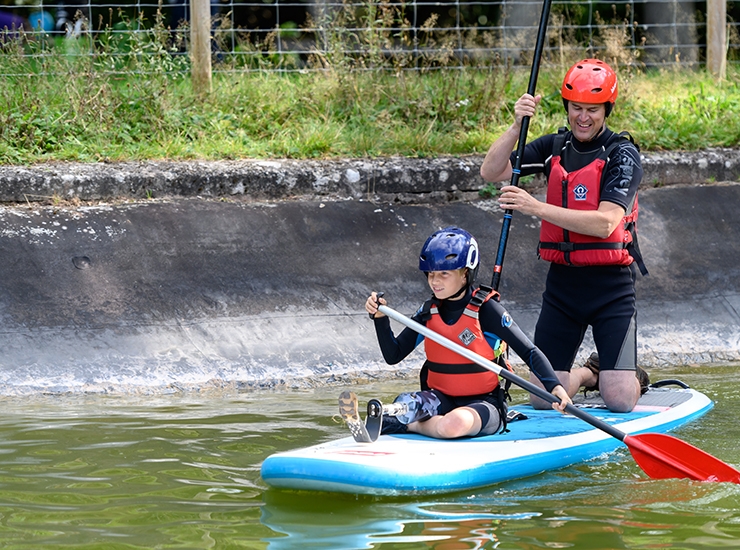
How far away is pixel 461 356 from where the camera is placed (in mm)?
5012

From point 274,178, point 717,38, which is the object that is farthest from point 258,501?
point 717,38

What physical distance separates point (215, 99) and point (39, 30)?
1.65 meters

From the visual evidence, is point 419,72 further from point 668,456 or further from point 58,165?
point 668,456

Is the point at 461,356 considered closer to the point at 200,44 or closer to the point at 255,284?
the point at 255,284

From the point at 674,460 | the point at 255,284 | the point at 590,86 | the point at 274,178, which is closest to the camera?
the point at 674,460

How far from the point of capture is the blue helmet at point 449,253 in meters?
4.91

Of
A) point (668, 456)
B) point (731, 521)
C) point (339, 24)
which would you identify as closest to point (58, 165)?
point (339, 24)

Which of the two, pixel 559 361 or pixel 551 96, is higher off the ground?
pixel 551 96

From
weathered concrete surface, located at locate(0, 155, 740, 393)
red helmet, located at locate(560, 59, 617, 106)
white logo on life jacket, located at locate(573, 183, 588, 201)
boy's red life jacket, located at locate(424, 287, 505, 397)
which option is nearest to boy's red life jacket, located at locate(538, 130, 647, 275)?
white logo on life jacket, located at locate(573, 183, 588, 201)

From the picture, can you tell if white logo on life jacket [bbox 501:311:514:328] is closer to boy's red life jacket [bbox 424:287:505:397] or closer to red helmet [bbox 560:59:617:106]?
boy's red life jacket [bbox 424:287:505:397]

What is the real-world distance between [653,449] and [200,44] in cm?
597

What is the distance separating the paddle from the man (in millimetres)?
888

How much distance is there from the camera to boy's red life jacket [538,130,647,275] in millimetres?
5492

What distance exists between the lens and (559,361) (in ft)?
19.0
